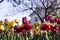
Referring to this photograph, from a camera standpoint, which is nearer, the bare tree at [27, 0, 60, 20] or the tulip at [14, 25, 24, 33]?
the tulip at [14, 25, 24, 33]

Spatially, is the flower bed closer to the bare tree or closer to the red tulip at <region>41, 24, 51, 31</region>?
the red tulip at <region>41, 24, 51, 31</region>

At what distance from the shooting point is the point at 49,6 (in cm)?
1069

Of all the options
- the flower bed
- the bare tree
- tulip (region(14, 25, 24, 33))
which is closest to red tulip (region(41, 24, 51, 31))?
the flower bed

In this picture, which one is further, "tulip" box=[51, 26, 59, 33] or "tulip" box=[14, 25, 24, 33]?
"tulip" box=[51, 26, 59, 33]

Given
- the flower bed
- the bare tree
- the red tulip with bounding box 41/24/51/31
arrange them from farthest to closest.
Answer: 1. the bare tree
2. the red tulip with bounding box 41/24/51/31
3. the flower bed

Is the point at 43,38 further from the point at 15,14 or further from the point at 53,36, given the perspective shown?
the point at 15,14

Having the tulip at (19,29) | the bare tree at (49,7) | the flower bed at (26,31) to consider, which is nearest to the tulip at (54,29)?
the flower bed at (26,31)

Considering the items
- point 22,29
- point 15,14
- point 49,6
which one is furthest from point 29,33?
point 49,6

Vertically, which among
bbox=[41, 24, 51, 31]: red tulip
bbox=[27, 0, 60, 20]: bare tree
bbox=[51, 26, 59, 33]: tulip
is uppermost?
bbox=[41, 24, 51, 31]: red tulip

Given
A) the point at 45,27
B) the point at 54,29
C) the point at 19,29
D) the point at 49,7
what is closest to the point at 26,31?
the point at 19,29

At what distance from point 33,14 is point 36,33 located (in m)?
8.45

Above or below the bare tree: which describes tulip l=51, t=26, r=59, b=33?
above

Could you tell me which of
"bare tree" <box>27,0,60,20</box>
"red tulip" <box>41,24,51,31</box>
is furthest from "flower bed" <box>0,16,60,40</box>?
"bare tree" <box>27,0,60,20</box>

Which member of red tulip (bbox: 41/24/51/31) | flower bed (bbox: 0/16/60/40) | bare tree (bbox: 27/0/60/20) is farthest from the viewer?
bare tree (bbox: 27/0/60/20)
